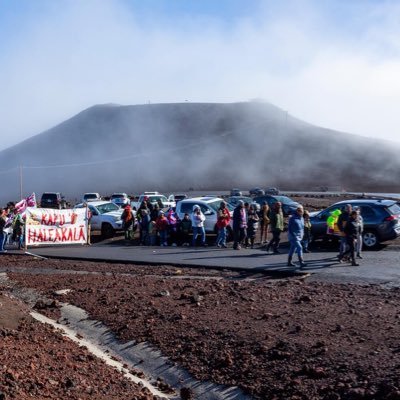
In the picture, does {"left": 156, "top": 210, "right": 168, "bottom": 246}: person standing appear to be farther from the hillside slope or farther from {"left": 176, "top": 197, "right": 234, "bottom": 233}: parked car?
the hillside slope

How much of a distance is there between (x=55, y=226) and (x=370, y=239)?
40.8 feet

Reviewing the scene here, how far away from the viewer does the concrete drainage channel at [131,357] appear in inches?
341

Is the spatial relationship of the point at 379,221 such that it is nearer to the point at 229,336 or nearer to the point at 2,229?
the point at 229,336

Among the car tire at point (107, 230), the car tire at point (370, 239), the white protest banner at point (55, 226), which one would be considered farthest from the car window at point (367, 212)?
the car tire at point (107, 230)

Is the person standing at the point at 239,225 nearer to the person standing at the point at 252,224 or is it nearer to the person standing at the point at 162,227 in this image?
the person standing at the point at 252,224

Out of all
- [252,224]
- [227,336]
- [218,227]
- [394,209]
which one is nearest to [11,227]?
[218,227]

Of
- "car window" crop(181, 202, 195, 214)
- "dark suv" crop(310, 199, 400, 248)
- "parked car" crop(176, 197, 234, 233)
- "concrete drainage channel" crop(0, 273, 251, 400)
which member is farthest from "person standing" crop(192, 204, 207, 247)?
"concrete drainage channel" crop(0, 273, 251, 400)

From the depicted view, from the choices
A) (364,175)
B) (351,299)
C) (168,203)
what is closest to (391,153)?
(364,175)

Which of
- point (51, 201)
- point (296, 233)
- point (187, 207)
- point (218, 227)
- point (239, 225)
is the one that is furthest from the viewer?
point (51, 201)

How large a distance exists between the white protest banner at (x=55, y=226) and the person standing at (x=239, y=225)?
7.42 metres

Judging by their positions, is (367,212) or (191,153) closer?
(367,212)

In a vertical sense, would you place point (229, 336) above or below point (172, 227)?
below

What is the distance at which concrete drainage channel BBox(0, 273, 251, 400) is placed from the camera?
28.4ft

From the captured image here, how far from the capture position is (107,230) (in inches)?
1115
